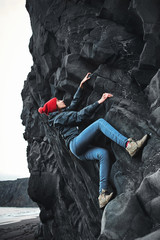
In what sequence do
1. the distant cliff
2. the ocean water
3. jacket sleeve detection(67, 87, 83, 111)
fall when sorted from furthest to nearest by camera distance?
1. the distant cliff
2. the ocean water
3. jacket sleeve detection(67, 87, 83, 111)

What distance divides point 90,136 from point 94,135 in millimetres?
94

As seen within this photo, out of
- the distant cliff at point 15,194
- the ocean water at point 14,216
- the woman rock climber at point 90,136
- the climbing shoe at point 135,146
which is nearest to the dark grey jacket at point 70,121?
the woman rock climber at point 90,136

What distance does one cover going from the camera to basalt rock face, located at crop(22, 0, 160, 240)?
8.32 feet

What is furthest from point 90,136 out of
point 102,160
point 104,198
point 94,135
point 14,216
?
point 14,216

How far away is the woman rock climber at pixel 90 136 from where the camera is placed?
10.7ft

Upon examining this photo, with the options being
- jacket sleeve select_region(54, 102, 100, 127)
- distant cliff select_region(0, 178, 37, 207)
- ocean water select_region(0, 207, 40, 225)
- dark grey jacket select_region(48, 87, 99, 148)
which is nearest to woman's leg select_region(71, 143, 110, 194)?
dark grey jacket select_region(48, 87, 99, 148)

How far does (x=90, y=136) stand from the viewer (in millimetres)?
3756

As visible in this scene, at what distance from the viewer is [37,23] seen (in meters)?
7.61

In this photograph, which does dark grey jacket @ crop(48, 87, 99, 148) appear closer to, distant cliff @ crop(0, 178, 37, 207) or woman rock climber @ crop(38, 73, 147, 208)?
woman rock climber @ crop(38, 73, 147, 208)

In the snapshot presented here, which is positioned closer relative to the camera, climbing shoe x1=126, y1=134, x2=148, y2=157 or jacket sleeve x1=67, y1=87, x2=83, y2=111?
climbing shoe x1=126, y1=134, x2=148, y2=157

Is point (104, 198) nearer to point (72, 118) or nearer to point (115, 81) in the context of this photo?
point (72, 118)

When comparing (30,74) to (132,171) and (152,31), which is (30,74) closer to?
(152,31)

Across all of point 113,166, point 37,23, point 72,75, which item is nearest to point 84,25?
point 72,75

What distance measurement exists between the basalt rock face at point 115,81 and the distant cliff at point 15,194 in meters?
32.5
